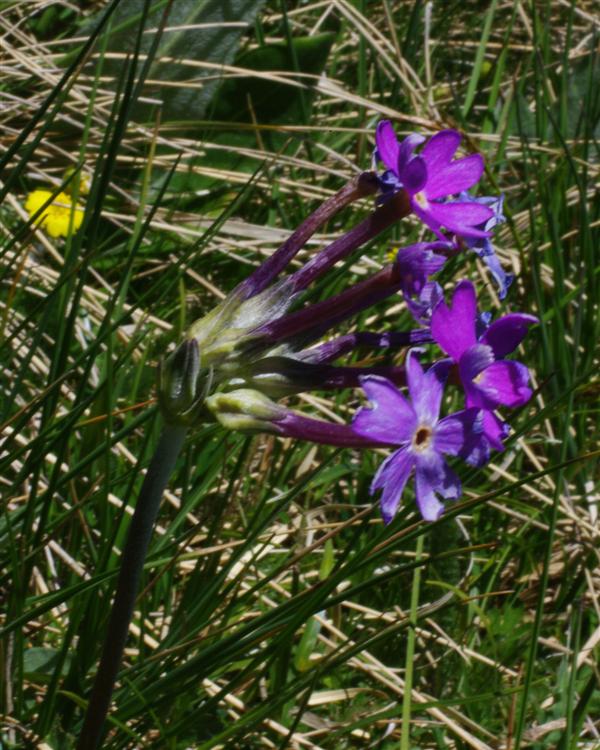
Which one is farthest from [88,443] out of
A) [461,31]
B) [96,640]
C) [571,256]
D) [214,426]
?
[461,31]

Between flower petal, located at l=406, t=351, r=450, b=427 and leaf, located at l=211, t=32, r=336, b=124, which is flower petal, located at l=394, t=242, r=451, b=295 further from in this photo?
leaf, located at l=211, t=32, r=336, b=124

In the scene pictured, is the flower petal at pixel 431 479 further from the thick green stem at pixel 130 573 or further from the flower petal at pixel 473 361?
the thick green stem at pixel 130 573

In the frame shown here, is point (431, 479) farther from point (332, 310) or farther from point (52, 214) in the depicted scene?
point (52, 214)

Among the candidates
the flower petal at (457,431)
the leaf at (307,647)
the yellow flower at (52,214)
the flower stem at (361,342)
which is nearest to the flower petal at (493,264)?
the flower stem at (361,342)

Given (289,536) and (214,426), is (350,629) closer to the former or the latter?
(289,536)

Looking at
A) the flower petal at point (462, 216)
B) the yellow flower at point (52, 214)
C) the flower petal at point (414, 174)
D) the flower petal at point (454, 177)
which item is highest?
the flower petal at point (414, 174)
